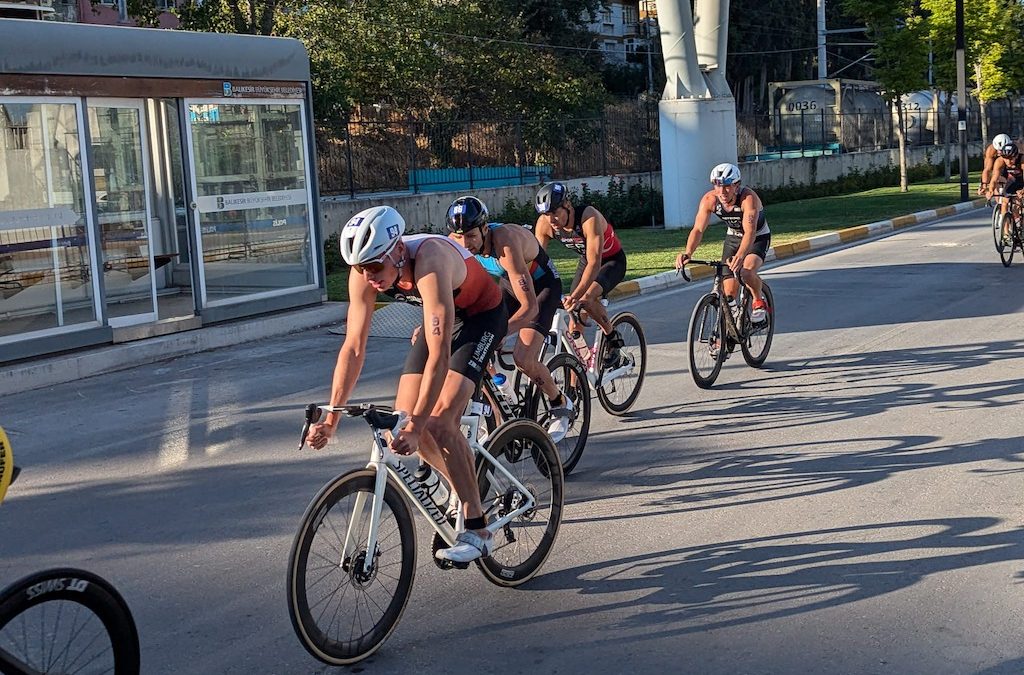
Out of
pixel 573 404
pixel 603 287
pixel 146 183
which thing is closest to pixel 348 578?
pixel 573 404

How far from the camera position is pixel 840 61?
87000 mm

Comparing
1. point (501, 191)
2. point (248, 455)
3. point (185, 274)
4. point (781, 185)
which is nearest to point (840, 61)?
point (781, 185)

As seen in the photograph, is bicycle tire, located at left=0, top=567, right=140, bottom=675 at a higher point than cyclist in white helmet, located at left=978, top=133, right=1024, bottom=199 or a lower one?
lower

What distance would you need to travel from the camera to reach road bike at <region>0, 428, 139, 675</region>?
355 cm

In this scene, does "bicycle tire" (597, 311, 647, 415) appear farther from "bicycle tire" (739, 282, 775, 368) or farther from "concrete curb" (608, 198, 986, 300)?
"concrete curb" (608, 198, 986, 300)

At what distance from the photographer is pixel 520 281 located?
274 inches

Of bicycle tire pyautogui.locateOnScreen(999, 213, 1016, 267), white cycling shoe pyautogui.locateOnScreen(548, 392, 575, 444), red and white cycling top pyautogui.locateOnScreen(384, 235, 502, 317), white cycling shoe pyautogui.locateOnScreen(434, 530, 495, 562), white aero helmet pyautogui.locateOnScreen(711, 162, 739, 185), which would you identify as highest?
white aero helmet pyautogui.locateOnScreen(711, 162, 739, 185)

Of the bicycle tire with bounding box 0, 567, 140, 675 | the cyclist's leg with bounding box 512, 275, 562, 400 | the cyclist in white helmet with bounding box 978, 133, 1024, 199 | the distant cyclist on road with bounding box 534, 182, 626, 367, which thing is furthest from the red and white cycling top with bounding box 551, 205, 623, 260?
the cyclist in white helmet with bounding box 978, 133, 1024, 199

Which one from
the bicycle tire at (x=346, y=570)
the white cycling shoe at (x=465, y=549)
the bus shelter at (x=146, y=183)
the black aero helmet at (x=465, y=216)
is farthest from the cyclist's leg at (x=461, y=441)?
the bus shelter at (x=146, y=183)

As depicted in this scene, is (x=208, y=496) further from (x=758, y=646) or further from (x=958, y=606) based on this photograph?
(x=958, y=606)

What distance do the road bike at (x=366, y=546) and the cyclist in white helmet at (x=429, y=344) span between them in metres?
0.10

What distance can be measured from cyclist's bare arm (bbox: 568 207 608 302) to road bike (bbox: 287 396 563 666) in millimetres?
3167

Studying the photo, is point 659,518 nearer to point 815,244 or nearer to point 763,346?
point 763,346

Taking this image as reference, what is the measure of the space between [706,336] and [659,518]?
11.7 feet
